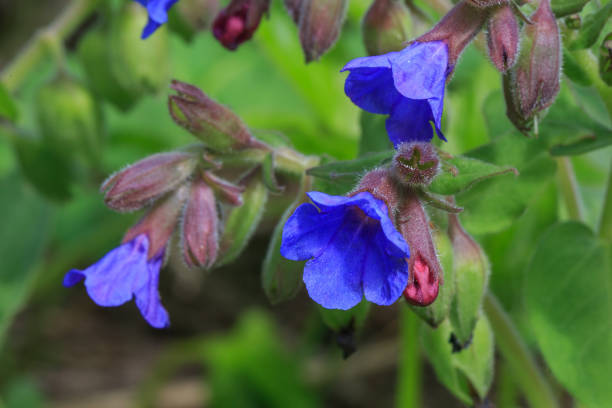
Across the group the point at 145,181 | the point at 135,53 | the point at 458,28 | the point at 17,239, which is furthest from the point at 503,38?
the point at 17,239

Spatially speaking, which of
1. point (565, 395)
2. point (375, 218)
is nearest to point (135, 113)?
point (565, 395)

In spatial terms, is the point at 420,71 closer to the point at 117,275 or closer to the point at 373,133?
the point at 373,133

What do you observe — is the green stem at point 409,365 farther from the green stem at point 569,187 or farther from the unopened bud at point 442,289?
the unopened bud at point 442,289

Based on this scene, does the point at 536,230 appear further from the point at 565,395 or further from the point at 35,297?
the point at 35,297

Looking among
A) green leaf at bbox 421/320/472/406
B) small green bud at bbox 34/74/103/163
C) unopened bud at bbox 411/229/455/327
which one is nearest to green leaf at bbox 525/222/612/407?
green leaf at bbox 421/320/472/406

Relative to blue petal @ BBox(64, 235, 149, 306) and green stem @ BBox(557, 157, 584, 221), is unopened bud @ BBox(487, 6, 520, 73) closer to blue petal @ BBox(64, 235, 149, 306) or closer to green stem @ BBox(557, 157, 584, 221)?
green stem @ BBox(557, 157, 584, 221)

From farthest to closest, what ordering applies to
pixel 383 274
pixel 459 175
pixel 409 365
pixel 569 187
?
pixel 409 365 → pixel 569 187 → pixel 459 175 → pixel 383 274

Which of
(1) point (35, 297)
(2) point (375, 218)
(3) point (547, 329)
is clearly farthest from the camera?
(1) point (35, 297)
